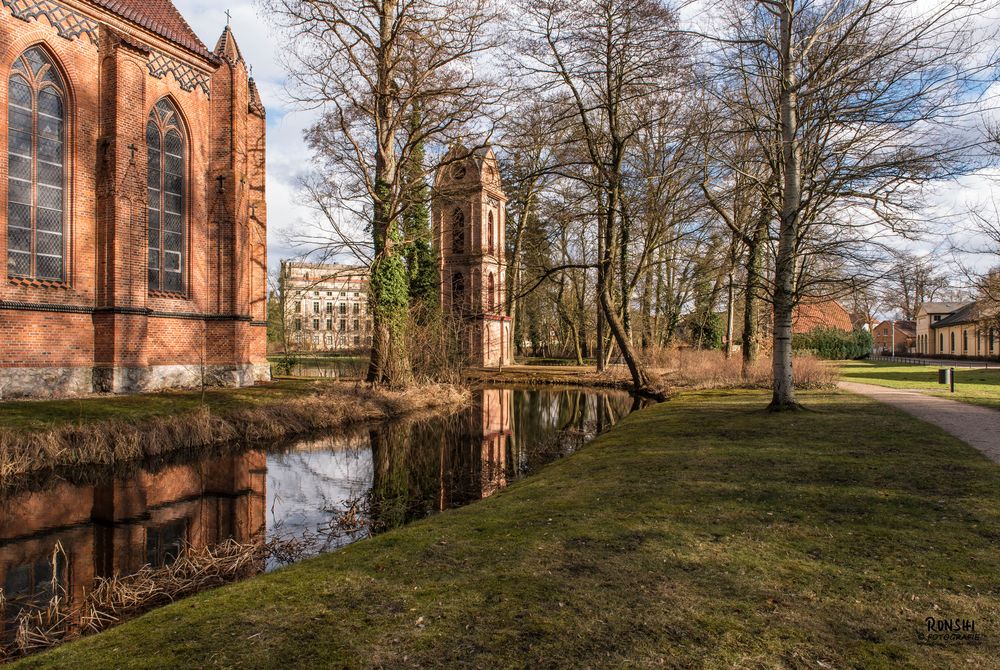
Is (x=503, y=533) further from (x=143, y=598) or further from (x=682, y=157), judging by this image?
(x=682, y=157)

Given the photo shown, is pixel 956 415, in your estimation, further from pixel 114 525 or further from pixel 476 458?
pixel 114 525

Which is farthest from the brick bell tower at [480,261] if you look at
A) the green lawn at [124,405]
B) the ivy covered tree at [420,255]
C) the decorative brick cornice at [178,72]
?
the green lawn at [124,405]

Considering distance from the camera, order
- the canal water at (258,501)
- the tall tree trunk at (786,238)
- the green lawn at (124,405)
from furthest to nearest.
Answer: the tall tree trunk at (786,238) < the green lawn at (124,405) < the canal water at (258,501)

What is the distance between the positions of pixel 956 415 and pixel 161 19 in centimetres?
2283

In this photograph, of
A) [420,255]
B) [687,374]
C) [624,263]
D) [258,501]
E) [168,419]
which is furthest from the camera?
[420,255]

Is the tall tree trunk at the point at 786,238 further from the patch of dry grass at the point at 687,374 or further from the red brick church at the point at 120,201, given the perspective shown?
the red brick church at the point at 120,201

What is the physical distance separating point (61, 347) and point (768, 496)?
52.5 feet

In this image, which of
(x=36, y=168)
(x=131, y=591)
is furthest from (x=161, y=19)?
(x=131, y=591)

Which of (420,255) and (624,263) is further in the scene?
(420,255)

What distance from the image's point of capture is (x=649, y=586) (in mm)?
3656

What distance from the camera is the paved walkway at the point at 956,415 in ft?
26.0

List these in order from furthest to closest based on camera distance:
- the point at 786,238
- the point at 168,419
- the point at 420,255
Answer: the point at 420,255, the point at 168,419, the point at 786,238

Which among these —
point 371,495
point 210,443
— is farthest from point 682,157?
point 210,443

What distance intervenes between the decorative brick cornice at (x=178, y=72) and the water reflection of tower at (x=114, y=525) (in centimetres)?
1297
